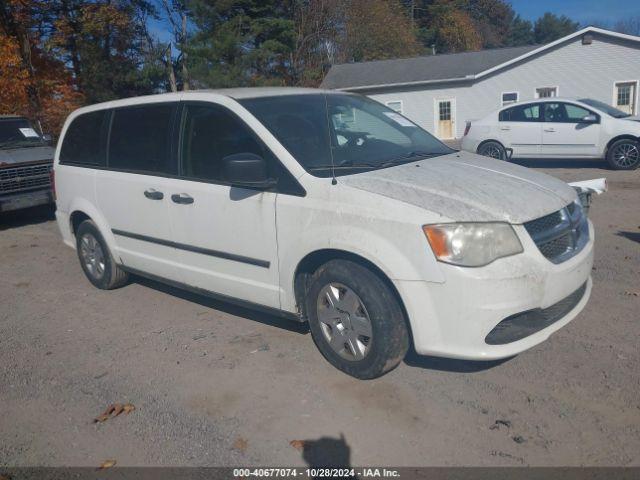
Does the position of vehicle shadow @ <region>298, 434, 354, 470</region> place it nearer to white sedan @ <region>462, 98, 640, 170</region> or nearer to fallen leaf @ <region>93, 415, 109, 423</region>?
fallen leaf @ <region>93, 415, 109, 423</region>

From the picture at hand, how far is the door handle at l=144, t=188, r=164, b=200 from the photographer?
16.0ft

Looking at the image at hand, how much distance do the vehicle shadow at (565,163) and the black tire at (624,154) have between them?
0.40 metres

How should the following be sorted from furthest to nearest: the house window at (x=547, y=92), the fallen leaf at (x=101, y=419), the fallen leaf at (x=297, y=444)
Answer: the house window at (x=547, y=92) → the fallen leaf at (x=101, y=419) → the fallen leaf at (x=297, y=444)

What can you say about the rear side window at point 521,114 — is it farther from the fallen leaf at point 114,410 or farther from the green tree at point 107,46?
the green tree at point 107,46

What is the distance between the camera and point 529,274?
3.38 m

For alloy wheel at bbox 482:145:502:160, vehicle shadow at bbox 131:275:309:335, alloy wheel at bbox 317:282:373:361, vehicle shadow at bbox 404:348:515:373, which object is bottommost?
vehicle shadow at bbox 404:348:515:373

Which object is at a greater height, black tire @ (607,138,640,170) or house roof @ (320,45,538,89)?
house roof @ (320,45,538,89)

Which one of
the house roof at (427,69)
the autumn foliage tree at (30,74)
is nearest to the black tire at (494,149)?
the autumn foliage tree at (30,74)

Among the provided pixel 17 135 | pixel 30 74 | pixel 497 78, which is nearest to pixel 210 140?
pixel 17 135

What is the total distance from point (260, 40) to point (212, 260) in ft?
107

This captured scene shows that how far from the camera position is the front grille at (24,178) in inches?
403

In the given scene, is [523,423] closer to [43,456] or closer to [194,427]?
[194,427]

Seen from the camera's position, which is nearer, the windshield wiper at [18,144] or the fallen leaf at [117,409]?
the fallen leaf at [117,409]

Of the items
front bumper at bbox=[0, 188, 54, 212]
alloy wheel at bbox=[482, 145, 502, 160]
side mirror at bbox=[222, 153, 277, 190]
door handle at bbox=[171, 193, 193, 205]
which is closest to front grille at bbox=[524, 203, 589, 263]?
side mirror at bbox=[222, 153, 277, 190]
